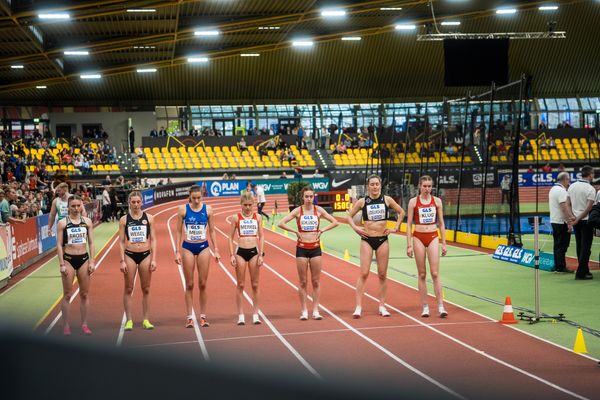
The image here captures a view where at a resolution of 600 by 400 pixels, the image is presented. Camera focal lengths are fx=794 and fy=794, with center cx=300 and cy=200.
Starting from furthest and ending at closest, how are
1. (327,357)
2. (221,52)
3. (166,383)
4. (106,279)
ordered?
(221,52), (106,279), (327,357), (166,383)

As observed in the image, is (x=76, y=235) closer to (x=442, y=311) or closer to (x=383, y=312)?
(x=383, y=312)

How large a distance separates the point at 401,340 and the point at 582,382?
108 inches

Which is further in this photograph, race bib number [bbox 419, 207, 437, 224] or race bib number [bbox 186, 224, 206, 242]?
race bib number [bbox 419, 207, 437, 224]

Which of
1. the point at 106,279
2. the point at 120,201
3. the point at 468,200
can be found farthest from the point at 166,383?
the point at 120,201

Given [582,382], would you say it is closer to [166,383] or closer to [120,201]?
[166,383]

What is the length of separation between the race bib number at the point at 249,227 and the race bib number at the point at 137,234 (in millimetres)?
1334

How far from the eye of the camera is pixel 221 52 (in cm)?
4612

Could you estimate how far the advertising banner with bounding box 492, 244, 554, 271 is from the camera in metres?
16.6

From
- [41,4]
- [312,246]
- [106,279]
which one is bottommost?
[106,279]

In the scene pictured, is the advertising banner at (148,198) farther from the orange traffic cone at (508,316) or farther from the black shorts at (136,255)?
the orange traffic cone at (508,316)

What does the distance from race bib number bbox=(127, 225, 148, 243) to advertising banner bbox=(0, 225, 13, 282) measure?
5.53 meters

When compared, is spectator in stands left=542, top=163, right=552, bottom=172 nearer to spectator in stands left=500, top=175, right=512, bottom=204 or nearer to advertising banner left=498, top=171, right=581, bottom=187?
advertising banner left=498, top=171, right=581, bottom=187

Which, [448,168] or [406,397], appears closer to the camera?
[406,397]

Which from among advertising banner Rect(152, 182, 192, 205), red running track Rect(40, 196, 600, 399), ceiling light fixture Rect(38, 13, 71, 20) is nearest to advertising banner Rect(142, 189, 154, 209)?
advertising banner Rect(152, 182, 192, 205)
